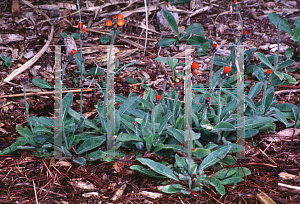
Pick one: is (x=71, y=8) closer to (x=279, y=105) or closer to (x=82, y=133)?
(x=82, y=133)

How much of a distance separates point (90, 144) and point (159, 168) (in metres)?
0.50

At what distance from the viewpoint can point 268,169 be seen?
1.82 metres

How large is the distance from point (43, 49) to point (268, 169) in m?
2.45

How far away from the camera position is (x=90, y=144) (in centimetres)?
190

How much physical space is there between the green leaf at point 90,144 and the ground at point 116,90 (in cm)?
11

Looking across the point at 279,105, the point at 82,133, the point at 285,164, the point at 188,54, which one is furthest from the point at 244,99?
the point at 82,133

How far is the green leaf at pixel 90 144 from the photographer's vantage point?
1.88m

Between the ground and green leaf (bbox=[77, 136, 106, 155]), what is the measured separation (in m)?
0.11

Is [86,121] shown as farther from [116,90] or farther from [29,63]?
[29,63]

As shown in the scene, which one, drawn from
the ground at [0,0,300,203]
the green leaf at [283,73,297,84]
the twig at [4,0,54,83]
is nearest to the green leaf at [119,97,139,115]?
the ground at [0,0,300,203]

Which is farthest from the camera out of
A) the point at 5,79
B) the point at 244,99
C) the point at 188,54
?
the point at 188,54

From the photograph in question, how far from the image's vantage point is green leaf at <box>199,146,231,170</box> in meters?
1.76

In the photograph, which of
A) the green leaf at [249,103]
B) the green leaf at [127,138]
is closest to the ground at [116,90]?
the green leaf at [127,138]

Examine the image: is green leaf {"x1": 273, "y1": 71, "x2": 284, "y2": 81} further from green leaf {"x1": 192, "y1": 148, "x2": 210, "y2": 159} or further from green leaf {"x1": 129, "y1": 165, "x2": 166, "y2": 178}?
green leaf {"x1": 129, "y1": 165, "x2": 166, "y2": 178}
